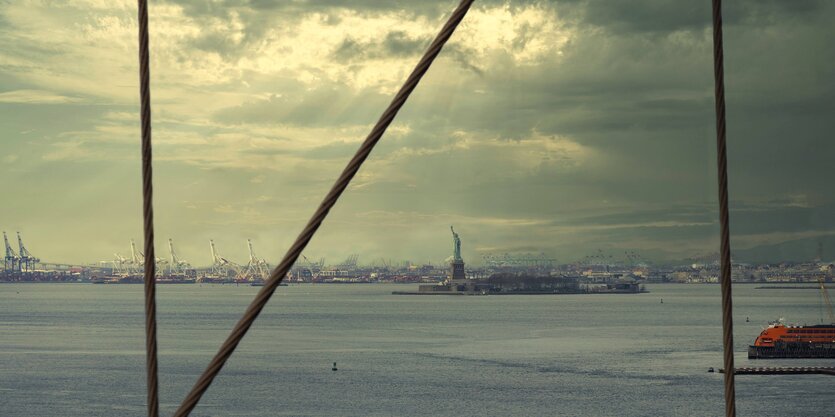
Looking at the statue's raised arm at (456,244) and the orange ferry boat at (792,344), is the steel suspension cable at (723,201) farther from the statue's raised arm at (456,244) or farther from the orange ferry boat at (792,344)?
the statue's raised arm at (456,244)

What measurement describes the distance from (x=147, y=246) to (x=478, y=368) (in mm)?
37125

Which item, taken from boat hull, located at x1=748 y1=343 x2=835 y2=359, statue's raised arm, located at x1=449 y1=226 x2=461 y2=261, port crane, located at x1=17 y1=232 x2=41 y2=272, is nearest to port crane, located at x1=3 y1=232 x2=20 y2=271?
port crane, located at x1=17 y1=232 x2=41 y2=272

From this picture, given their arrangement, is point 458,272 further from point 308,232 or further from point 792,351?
point 308,232

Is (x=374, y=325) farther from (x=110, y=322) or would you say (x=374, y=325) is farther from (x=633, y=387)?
(x=633, y=387)

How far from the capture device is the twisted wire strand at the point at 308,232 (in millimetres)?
882

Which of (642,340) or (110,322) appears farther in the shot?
(110,322)

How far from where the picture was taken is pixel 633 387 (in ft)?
107

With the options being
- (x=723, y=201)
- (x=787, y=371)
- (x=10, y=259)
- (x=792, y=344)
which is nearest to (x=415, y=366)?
(x=787, y=371)

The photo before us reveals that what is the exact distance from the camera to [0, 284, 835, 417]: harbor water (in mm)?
29141

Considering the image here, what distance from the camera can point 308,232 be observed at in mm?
911

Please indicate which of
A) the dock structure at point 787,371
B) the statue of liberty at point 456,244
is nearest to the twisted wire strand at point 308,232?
the dock structure at point 787,371

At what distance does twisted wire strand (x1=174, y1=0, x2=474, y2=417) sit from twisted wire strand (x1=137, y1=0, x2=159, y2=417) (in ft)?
0.16

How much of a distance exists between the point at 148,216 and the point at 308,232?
0.16 metres

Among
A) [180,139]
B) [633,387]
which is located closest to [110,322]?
[180,139]
